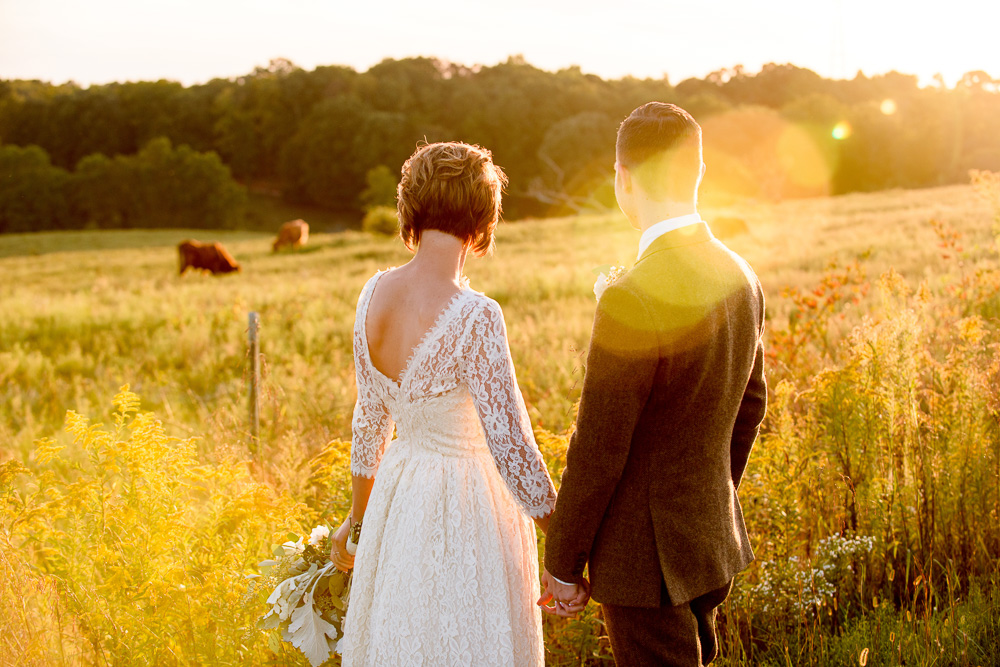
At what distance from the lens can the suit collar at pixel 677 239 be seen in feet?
6.23

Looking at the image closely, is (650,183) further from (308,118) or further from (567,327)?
(308,118)

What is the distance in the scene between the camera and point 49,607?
297 cm

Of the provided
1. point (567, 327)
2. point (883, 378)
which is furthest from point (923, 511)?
point (567, 327)

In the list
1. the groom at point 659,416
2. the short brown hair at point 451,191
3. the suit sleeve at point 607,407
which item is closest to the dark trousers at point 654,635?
the groom at point 659,416

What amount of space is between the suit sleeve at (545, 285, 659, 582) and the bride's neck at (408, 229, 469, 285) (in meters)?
0.58

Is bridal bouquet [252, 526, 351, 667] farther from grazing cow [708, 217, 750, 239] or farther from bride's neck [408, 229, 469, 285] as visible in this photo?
grazing cow [708, 217, 750, 239]

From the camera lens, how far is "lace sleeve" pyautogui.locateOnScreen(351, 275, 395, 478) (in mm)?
2309

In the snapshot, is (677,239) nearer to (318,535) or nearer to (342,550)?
(342,550)

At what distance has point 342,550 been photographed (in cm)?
255

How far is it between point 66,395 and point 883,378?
28.1ft

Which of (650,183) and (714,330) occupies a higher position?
(650,183)

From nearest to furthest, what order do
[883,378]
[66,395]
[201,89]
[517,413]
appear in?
[517,413] < [883,378] < [66,395] < [201,89]

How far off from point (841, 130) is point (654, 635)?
214ft

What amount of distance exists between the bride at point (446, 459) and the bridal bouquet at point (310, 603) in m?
0.18
